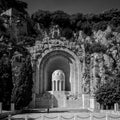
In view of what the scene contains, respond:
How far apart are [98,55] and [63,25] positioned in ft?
65.5

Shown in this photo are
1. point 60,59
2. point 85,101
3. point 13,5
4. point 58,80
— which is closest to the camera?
point 85,101

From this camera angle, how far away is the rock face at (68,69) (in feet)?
132

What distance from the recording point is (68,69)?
45.9 m

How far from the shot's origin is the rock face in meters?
40.1

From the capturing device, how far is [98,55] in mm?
42969

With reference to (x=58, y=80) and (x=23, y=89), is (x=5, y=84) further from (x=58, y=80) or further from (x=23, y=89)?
(x=58, y=80)

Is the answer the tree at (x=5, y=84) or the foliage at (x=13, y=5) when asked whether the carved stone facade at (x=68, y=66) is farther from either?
the foliage at (x=13, y=5)

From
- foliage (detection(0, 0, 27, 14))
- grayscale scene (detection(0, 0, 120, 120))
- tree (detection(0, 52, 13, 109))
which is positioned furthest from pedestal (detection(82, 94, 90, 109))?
foliage (detection(0, 0, 27, 14))

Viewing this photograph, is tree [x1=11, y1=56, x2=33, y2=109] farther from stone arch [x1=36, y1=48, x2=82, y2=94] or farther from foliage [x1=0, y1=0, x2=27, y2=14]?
foliage [x1=0, y1=0, x2=27, y2=14]

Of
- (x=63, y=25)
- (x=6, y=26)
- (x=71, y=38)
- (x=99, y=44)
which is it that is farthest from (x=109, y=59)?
(x=6, y=26)

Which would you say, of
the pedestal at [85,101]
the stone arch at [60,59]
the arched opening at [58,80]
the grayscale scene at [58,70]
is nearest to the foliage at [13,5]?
the grayscale scene at [58,70]

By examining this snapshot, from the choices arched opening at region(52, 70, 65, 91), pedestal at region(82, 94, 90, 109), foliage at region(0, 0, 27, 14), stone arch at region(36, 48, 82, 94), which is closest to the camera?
pedestal at region(82, 94, 90, 109)

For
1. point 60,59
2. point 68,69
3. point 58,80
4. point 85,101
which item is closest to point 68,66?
point 68,69

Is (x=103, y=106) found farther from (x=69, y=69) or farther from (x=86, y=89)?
(x=69, y=69)
